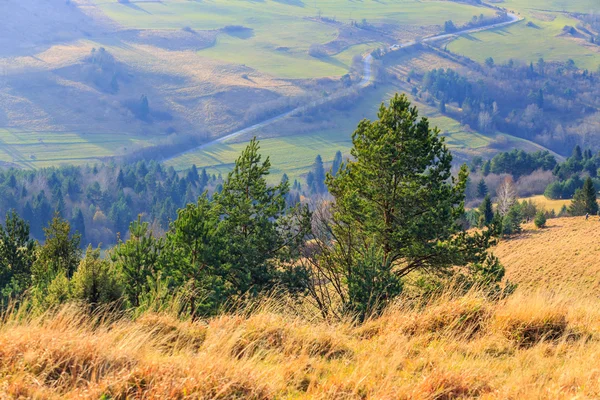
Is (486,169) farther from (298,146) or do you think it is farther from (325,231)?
(325,231)

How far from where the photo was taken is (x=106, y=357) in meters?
6.21

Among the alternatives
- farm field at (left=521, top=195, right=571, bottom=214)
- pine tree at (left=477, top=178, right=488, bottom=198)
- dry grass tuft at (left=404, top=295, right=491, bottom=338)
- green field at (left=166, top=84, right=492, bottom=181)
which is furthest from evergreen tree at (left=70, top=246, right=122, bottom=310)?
green field at (left=166, top=84, right=492, bottom=181)

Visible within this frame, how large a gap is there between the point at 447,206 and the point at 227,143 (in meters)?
162

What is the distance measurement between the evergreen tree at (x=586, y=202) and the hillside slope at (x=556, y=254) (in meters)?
4.88

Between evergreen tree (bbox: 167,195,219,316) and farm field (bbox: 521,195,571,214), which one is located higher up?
evergreen tree (bbox: 167,195,219,316)

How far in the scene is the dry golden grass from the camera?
5859 mm

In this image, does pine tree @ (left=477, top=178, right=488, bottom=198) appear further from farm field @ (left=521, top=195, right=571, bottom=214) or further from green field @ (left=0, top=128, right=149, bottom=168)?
green field @ (left=0, top=128, right=149, bottom=168)

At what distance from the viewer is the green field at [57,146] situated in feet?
497

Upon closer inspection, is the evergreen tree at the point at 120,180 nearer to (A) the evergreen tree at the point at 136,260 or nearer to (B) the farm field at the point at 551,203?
(B) the farm field at the point at 551,203

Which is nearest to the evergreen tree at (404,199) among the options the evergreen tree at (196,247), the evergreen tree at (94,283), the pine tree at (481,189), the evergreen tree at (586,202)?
the evergreen tree at (196,247)

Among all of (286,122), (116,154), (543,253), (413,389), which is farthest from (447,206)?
(286,122)

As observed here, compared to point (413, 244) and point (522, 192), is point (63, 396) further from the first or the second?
point (522, 192)

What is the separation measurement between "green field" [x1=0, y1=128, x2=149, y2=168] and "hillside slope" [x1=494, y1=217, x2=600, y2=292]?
390 feet

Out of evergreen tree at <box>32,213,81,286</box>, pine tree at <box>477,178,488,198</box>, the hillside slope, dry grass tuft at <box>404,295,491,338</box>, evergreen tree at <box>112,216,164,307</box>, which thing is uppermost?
dry grass tuft at <box>404,295,491,338</box>
